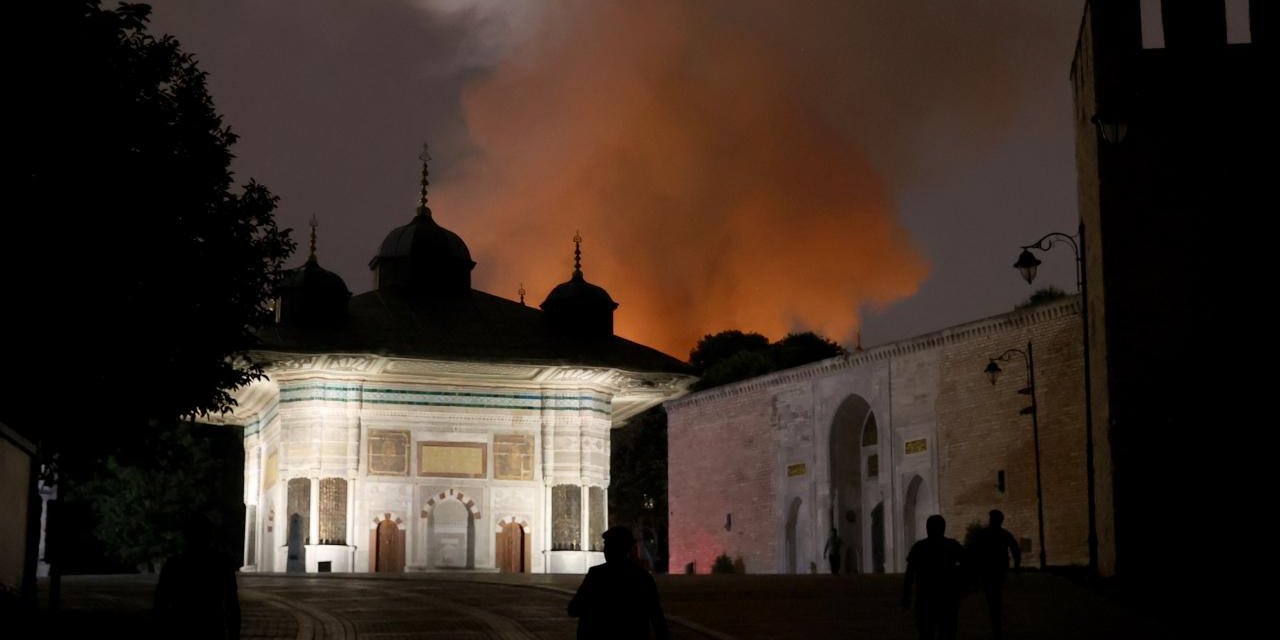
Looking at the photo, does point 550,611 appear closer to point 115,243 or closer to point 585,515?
point 115,243

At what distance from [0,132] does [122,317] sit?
265cm

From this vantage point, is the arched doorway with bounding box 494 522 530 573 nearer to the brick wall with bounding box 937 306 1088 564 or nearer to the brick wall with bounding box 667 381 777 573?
the brick wall with bounding box 937 306 1088 564

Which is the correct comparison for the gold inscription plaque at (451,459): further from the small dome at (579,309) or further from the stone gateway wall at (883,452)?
the stone gateway wall at (883,452)

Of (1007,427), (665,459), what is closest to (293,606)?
(1007,427)

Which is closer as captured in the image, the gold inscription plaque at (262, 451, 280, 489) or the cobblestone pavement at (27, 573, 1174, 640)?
the cobblestone pavement at (27, 573, 1174, 640)

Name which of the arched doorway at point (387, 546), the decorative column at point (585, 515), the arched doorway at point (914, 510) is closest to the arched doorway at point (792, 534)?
the arched doorway at point (914, 510)

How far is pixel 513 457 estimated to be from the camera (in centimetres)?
3931

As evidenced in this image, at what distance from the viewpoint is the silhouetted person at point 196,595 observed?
9.96 meters

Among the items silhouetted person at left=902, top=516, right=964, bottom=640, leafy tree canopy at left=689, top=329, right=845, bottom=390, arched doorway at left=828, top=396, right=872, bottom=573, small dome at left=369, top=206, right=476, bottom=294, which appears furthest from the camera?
leafy tree canopy at left=689, top=329, right=845, bottom=390

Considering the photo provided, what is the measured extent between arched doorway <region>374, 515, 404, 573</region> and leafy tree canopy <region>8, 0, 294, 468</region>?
16.7 m

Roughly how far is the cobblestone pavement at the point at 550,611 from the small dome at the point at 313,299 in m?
12.5

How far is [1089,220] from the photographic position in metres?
26.4

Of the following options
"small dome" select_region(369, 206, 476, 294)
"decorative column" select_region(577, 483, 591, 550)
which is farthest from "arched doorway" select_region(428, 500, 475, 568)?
"small dome" select_region(369, 206, 476, 294)

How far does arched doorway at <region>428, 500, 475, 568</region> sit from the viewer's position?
38906 millimetres
